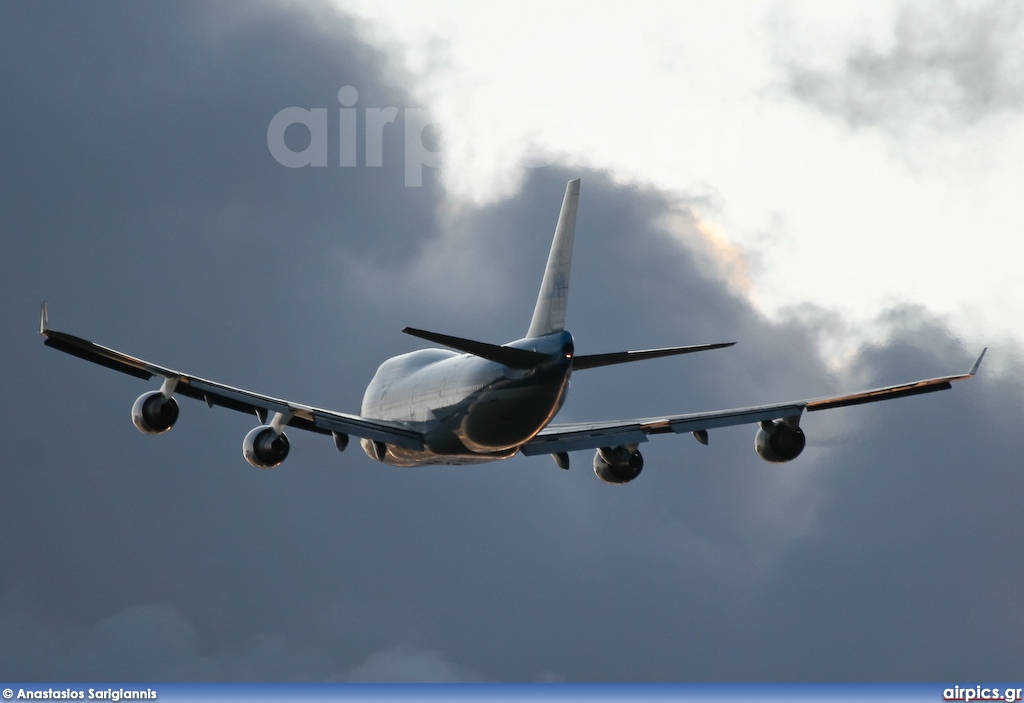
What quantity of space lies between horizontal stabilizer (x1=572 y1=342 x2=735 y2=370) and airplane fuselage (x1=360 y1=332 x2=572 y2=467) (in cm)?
47

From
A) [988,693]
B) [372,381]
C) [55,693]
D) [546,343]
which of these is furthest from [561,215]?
[55,693]

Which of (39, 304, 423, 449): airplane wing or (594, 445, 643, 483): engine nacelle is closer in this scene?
(39, 304, 423, 449): airplane wing

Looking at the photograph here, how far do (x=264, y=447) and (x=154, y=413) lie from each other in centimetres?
414

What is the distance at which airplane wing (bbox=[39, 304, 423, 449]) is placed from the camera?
3706 centimetres

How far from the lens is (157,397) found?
40625 millimetres

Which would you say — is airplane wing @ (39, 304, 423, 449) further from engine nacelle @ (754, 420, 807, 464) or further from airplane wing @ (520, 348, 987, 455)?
engine nacelle @ (754, 420, 807, 464)

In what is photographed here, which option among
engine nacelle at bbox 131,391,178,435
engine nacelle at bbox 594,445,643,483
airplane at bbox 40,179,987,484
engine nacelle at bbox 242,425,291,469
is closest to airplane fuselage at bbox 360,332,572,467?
airplane at bbox 40,179,987,484

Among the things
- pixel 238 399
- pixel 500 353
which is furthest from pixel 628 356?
pixel 238 399

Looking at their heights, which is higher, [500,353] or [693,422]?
[693,422]

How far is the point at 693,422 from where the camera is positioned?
149 feet

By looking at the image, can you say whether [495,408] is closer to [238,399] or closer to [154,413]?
[238,399]

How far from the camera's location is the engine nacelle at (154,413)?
40500mm

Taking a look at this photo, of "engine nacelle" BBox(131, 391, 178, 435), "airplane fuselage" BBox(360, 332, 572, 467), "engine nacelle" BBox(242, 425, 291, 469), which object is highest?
"airplane fuselage" BBox(360, 332, 572, 467)

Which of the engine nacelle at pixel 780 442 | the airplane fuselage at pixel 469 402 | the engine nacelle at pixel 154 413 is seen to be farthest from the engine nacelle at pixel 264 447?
the engine nacelle at pixel 780 442
